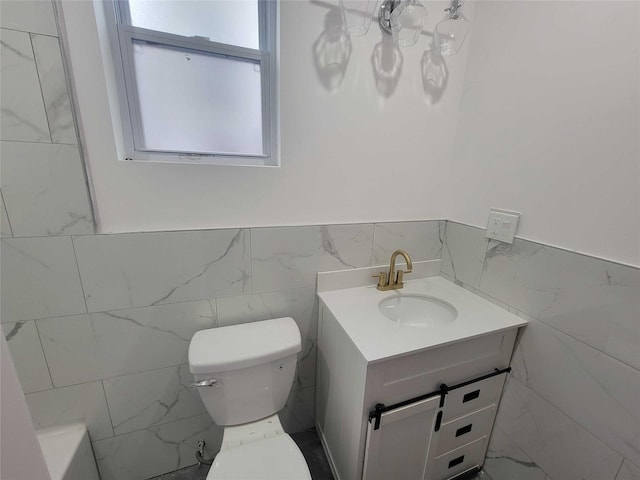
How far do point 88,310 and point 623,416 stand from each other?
183 cm

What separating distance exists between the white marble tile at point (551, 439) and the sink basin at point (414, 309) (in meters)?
0.38

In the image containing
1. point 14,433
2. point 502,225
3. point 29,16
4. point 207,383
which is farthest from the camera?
point 502,225

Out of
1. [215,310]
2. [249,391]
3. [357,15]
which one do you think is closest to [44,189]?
[215,310]

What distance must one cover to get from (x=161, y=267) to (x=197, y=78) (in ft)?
2.42

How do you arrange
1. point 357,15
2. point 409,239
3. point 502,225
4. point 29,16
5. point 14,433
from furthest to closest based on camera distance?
point 409,239 → point 502,225 → point 357,15 → point 29,16 → point 14,433

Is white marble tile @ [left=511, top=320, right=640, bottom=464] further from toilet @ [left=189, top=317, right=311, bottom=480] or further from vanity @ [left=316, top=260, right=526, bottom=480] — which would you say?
toilet @ [left=189, top=317, right=311, bottom=480]

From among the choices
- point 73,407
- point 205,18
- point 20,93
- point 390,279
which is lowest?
point 73,407

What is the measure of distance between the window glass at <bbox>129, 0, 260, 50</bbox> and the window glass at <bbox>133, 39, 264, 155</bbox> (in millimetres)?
66

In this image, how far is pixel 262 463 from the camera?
916 millimetres

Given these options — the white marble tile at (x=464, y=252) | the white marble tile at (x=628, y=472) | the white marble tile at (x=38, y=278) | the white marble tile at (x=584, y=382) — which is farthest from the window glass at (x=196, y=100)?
the white marble tile at (x=628, y=472)

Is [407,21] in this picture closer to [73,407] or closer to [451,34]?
[451,34]

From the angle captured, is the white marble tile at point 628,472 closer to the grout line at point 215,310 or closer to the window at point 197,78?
the grout line at point 215,310

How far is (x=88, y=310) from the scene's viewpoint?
0.99 meters

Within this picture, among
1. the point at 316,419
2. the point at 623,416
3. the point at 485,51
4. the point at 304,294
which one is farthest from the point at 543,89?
the point at 316,419
